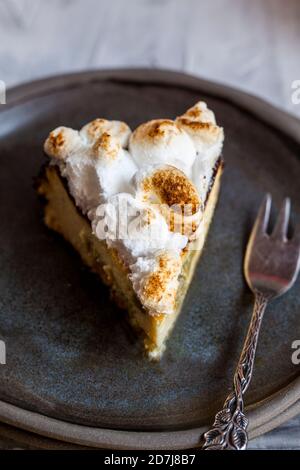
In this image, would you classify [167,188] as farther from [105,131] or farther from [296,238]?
[296,238]

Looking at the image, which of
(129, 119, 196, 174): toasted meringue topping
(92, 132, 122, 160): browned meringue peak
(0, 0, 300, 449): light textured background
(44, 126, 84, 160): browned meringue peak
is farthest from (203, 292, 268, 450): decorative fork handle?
(0, 0, 300, 449): light textured background

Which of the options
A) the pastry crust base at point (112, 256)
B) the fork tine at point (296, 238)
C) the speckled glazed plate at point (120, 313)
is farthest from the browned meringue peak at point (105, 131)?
the fork tine at point (296, 238)

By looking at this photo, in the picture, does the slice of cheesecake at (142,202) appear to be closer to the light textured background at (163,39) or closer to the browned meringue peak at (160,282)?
the browned meringue peak at (160,282)

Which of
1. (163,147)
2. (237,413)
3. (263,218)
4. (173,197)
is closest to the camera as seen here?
(237,413)

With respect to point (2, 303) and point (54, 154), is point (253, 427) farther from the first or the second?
point (54, 154)

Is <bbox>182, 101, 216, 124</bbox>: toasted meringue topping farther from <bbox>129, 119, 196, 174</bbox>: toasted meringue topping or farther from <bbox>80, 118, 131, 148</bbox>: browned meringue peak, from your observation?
<bbox>80, 118, 131, 148</bbox>: browned meringue peak

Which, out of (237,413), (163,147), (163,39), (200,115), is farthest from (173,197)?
(163,39)

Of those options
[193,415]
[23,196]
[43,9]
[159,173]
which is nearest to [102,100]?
[23,196]

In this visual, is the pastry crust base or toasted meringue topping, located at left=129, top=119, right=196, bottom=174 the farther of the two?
toasted meringue topping, located at left=129, top=119, right=196, bottom=174
